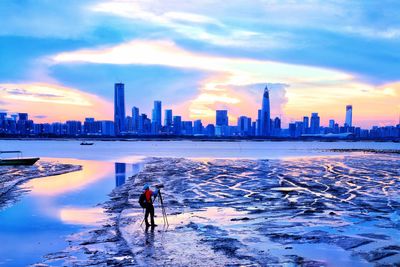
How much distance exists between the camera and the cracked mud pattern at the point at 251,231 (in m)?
14.2

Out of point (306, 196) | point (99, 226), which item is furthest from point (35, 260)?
point (306, 196)

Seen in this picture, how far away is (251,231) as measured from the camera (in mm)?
18156

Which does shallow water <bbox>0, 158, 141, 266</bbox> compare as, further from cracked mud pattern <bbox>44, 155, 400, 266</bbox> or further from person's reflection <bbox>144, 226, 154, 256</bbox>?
person's reflection <bbox>144, 226, 154, 256</bbox>

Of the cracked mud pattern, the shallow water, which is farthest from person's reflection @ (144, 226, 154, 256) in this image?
the shallow water

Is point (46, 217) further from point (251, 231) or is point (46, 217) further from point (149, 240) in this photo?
point (251, 231)

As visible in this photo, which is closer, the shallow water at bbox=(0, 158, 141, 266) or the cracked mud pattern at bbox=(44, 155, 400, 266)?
the cracked mud pattern at bbox=(44, 155, 400, 266)

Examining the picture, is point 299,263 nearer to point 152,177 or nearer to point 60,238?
point 60,238

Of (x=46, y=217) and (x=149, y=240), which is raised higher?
(x=149, y=240)

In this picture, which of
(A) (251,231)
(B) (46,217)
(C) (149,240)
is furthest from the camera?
(B) (46,217)

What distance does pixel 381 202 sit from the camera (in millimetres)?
26219

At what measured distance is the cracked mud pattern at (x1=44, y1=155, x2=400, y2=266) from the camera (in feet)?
46.5

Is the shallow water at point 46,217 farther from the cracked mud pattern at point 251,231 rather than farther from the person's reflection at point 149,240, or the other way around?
the person's reflection at point 149,240

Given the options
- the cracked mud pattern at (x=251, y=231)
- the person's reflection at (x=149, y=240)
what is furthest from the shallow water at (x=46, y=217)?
the person's reflection at (x=149, y=240)

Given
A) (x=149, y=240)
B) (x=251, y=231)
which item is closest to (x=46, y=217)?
(x=149, y=240)
